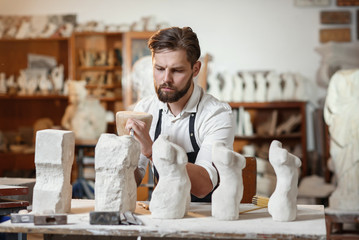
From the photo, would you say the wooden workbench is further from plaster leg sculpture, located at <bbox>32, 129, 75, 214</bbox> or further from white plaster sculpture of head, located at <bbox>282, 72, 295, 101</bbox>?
white plaster sculpture of head, located at <bbox>282, 72, 295, 101</bbox>

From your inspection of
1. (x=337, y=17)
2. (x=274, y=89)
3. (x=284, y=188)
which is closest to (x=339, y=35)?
(x=337, y=17)

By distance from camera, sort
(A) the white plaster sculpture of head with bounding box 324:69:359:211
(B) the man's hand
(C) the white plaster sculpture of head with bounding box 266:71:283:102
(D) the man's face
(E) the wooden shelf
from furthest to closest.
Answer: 1. (E) the wooden shelf
2. (C) the white plaster sculpture of head with bounding box 266:71:283:102
3. (A) the white plaster sculpture of head with bounding box 324:69:359:211
4. (D) the man's face
5. (B) the man's hand

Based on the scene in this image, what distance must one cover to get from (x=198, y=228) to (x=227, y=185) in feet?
0.82

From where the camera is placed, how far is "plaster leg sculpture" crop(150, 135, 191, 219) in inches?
78.3

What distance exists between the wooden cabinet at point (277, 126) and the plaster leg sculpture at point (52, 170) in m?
4.58

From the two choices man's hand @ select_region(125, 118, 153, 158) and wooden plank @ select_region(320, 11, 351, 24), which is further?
wooden plank @ select_region(320, 11, 351, 24)

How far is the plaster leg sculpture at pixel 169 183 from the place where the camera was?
1989mm

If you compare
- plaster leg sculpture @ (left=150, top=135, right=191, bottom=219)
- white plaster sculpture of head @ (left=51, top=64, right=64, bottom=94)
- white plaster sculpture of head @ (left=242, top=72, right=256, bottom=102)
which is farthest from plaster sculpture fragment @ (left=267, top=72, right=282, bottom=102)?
plaster leg sculpture @ (left=150, top=135, right=191, bottom=219)

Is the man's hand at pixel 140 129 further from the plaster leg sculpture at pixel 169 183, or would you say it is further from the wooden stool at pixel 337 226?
the wooden stool at pixel 337 226

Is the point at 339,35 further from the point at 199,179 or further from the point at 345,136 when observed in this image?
the point at 199,179

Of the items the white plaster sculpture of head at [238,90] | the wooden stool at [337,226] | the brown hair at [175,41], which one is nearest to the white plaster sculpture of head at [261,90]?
the white plaster sculpture of head at [238,90]

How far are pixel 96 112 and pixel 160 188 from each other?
4859mm

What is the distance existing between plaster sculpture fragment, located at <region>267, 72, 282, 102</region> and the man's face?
4008 mm

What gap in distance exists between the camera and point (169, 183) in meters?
2.01
